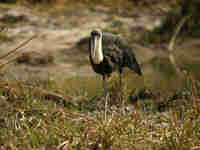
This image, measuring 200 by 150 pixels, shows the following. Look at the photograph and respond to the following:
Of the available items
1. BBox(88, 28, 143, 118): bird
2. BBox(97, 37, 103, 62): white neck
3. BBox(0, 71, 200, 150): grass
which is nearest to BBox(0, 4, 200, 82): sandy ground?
BBox(88, 28, 143, 118): bird

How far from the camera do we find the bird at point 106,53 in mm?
5348

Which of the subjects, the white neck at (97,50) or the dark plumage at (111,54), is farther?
the dark plumage at (111,54)

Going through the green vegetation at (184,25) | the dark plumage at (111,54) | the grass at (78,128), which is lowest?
the grass at (78,128)

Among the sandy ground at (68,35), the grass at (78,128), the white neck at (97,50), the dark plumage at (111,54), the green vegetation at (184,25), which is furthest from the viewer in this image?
the green vegetation at (184,25)

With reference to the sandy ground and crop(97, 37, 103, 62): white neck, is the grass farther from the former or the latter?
the sandy ground

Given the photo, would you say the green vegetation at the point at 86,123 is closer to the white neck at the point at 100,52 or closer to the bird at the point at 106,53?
the bird at the point at 106,53

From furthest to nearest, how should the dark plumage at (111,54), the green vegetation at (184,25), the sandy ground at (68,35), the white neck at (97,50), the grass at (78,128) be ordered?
the green vegetation at (184,25)
the sandy ground at (68,35)
the dark plumage at (111,54)
the white neck at (97,50)
the grass at (78,128)

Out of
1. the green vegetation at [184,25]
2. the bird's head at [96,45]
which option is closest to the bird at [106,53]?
the bird's head at [96,45]

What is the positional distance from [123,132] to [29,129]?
0.83 m

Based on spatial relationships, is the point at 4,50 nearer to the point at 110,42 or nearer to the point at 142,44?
the point at 142,44

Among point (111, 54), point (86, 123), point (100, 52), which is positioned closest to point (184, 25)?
point (111, 54)

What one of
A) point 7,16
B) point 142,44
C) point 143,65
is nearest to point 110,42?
point 143,65

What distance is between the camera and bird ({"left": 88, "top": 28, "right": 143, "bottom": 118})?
17.5 ft

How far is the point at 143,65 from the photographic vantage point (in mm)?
9547
